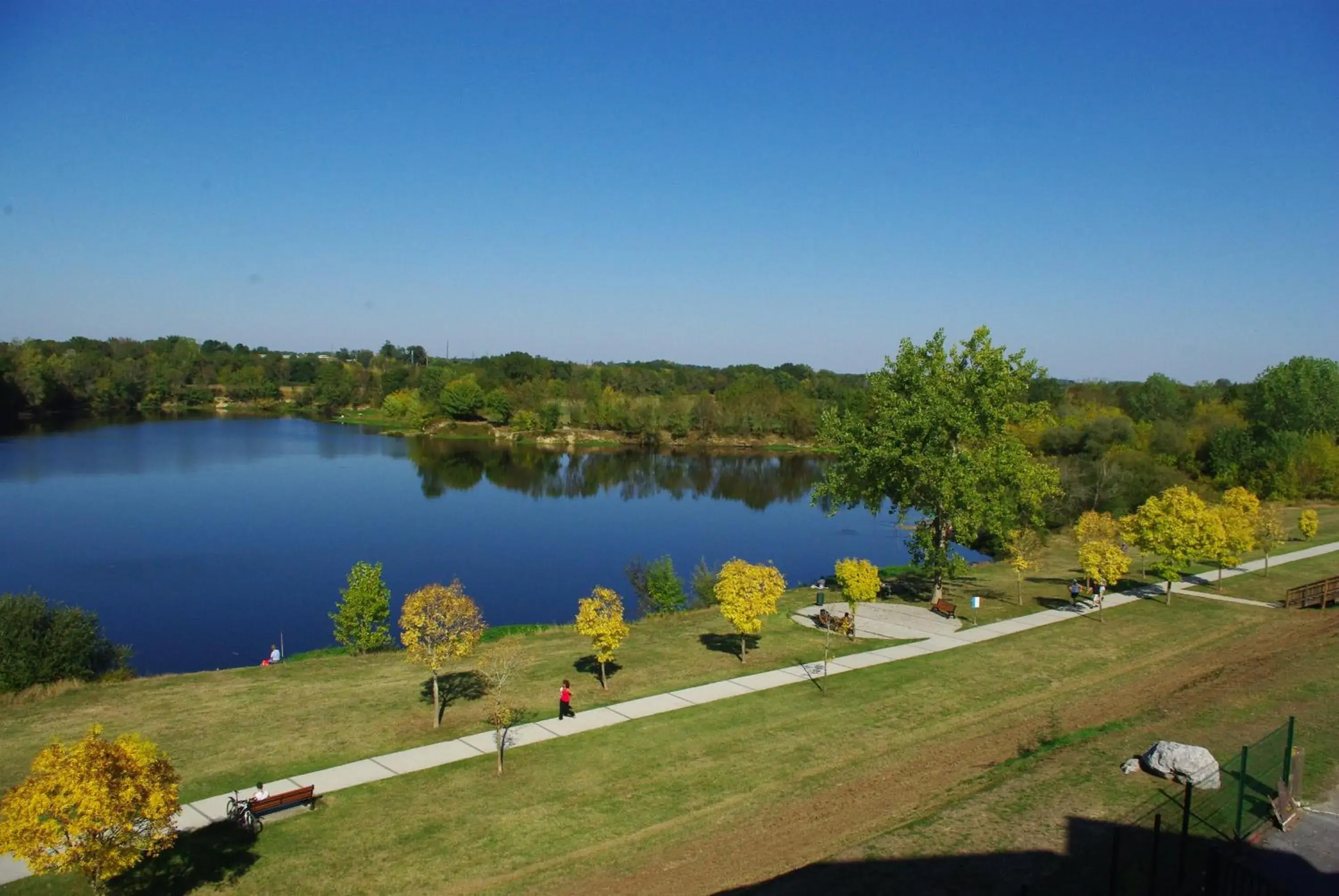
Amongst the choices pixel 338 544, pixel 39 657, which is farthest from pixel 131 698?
pixel 338 544

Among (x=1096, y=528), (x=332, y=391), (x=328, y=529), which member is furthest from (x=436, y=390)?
(x=1096, y=528)

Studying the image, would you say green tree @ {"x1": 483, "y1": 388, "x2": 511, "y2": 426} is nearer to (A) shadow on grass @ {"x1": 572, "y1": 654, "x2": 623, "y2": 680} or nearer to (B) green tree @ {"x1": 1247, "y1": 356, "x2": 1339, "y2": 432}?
(B) green tree @ {"x1": 1247, "y1": 356, "x2": 1339, "y2": 432}

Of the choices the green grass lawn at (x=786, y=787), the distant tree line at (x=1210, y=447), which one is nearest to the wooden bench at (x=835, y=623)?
the green grass lawn at (x=786, y=787)

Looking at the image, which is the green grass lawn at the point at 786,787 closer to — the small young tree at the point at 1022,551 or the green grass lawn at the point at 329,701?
the green grass lawn at the point at 329,701

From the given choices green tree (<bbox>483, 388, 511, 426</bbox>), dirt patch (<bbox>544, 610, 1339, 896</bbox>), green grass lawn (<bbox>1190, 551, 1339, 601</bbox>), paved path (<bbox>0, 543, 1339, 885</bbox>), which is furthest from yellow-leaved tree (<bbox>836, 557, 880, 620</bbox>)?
green tree (<bbox>483, 388, 511, 426</bbox>)

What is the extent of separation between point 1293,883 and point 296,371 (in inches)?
7419

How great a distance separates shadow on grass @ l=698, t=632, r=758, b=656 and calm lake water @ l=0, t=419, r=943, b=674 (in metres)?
12.4

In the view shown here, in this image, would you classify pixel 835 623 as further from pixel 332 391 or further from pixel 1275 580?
pixel 332 391

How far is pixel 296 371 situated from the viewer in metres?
179

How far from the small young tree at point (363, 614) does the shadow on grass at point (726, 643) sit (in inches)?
405

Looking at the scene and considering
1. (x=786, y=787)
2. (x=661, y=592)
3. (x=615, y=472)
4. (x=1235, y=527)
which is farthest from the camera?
(x=615, y=472)

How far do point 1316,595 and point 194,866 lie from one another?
32248 mm

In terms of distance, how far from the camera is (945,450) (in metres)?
30.5

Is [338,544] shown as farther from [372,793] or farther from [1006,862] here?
[1006,862]
